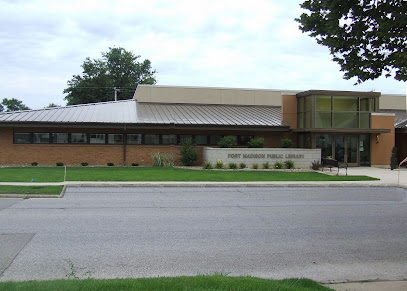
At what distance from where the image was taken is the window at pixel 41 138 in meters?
24.7

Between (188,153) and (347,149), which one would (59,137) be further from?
(347,149)

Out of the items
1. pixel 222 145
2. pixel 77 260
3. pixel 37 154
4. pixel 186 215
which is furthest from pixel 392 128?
pixel 77 260

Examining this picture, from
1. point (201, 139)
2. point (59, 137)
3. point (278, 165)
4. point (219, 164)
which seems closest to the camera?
point (219, 164)

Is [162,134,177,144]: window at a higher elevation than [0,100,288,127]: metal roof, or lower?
lower

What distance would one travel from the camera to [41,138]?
24.8m

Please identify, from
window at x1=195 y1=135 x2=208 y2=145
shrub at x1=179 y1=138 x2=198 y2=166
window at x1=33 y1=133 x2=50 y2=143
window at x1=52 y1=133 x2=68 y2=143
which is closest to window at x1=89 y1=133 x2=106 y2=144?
window at x1=52 y1=133 x2=68 y2=143

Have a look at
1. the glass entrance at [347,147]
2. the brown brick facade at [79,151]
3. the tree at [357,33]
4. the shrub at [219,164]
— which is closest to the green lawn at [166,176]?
the shrub at [219,164]

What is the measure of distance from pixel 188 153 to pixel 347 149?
10575mm

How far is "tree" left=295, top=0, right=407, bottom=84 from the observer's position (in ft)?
24.9

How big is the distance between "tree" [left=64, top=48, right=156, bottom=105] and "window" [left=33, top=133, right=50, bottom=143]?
112 ft

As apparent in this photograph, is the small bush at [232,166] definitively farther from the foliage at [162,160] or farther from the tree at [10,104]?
the tree at [10,104]

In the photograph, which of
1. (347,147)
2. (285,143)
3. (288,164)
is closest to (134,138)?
(285,143)

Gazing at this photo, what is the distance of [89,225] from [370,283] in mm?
6069

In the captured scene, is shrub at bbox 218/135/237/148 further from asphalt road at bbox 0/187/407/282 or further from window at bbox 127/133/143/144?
asphalt road at bbox 0/187/407/282
